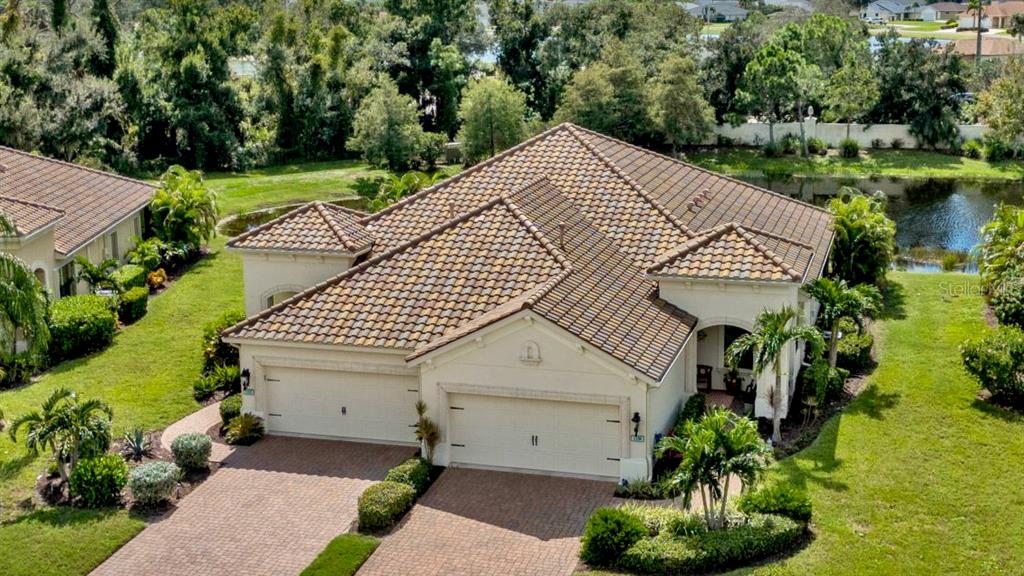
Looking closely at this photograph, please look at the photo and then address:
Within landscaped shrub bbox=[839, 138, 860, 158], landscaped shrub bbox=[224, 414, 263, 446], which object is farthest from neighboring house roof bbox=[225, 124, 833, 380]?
landscaped shrub bbox=[839, 138, 860, 158]

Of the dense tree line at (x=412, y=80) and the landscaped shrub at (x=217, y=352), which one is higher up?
the dense tree line at (x=412, y=80)

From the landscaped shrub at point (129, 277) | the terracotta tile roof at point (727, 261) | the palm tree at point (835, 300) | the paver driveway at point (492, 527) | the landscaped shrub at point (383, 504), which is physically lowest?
the paver driveway at point (492, 527)

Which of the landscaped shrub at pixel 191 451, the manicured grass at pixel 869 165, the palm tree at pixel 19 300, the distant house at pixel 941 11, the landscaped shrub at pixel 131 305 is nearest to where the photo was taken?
the palm tree at pixel 19 300

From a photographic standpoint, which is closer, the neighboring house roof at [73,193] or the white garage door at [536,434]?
the white garage door at [536,434]

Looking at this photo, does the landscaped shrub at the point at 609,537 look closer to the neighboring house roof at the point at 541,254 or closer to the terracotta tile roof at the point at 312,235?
the neighboring house roof at the point at 541,254

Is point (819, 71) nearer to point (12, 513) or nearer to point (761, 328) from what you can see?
point (761, 328)

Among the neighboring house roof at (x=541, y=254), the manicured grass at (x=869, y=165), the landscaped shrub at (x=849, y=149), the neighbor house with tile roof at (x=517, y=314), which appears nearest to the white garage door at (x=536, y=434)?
the neighbor house with tile roof at (x=517, y=314)

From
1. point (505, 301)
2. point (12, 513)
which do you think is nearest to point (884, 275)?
point (505, 301)

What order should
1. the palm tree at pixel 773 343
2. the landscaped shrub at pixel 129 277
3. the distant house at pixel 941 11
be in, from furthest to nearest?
the distant house at pixel 941 11 < the landscaped shrub at pixel 129 277 < the palm tree at pixel 773 343
